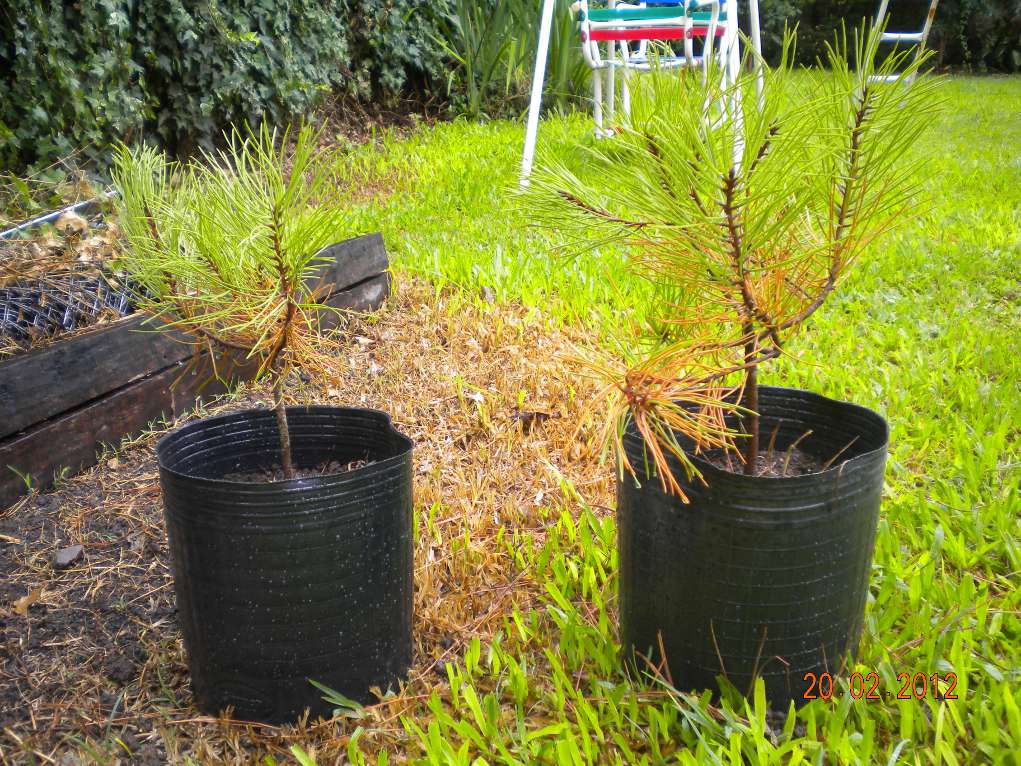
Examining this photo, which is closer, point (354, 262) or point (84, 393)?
point (84, 393)

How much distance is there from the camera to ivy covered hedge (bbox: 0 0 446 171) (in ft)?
10.3

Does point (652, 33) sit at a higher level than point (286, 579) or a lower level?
higher

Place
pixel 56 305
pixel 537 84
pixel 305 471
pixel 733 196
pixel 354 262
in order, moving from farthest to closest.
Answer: pixel 537 84, pixel 354 262, pixel 56 305, pixel 305 471, pixel 733 196

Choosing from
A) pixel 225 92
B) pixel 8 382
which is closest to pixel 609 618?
pixel 8 382

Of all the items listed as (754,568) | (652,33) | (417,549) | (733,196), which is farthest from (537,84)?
(754,568)

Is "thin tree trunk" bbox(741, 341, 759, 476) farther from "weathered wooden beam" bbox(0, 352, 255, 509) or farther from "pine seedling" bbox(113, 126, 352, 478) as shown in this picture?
"weathered wooden beam" bbox(0, 352, 255, 509)

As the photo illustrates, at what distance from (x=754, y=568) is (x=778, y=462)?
282 mm

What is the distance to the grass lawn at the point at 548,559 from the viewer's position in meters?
1.38

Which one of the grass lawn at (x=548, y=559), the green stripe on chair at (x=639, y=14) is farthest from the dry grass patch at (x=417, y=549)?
the green stripe on chair at (x=639, y=14)

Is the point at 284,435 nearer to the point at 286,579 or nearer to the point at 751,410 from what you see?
the point at 286,579

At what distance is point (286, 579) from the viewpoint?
4.50 ft

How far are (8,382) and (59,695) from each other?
78 centimetres

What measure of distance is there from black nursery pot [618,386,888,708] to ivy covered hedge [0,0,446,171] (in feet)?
9.39

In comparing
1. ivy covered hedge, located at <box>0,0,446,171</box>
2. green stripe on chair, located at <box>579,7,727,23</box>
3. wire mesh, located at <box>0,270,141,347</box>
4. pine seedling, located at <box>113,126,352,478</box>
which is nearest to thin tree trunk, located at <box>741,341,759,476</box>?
pine seedling, located at <box>113,126,352,478</box>
